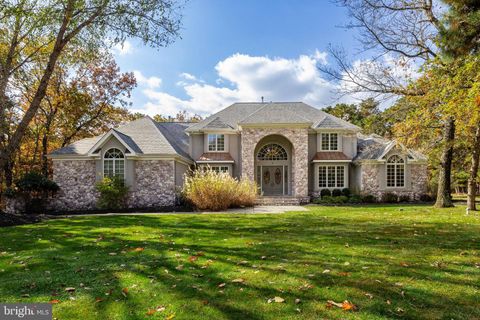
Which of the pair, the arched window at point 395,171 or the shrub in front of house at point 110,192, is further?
the arched window at point 395,171

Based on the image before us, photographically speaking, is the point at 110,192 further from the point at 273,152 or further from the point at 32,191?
the point at 273,152

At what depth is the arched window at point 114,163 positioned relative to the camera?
18.3m

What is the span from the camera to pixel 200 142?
23.0m

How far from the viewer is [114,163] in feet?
60.2

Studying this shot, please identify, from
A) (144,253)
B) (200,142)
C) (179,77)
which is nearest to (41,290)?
(144,253)

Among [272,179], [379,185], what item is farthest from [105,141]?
[379,185]

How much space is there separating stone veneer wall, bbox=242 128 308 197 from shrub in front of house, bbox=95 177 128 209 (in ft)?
25.6

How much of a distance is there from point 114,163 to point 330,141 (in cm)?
1464

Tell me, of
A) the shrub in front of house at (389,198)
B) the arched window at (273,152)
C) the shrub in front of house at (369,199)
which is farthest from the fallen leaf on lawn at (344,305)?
the arched window at (273,152)

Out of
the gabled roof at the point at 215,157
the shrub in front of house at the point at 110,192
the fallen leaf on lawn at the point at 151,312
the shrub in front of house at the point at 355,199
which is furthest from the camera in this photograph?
the gabled roof at the point at 215,157

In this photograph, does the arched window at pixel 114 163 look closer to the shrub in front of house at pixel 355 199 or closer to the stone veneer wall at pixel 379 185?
the shrub in front of house at pixel 355 199

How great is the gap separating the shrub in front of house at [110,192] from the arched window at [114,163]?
0.53 metres

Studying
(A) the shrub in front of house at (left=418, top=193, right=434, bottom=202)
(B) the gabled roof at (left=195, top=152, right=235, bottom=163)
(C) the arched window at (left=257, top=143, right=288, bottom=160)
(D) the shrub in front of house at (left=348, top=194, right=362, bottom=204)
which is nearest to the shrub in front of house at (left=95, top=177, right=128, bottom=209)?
(B) the gabled roof at (left=195, top=152, right=235, bottom=163)

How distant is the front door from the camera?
23.5 m
